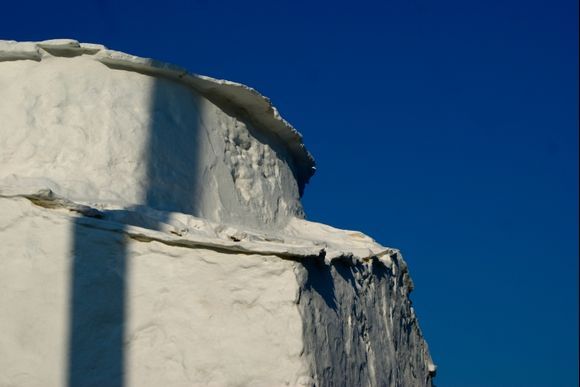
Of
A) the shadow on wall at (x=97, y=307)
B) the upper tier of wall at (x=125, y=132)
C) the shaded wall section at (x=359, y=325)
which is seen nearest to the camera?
the shadow on wall at (x=97, y=307)

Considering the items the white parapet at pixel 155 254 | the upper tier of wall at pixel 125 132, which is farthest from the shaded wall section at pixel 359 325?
the upper tier of wall at pixel 125 132

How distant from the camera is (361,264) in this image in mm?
13320

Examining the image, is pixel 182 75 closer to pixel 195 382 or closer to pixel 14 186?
pixel 14 186

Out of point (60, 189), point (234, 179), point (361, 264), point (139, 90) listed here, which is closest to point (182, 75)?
point (139, 90)

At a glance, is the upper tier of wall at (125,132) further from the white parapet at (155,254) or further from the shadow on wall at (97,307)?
the shadow on wall at (97,307)

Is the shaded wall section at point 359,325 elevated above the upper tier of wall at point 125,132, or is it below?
below

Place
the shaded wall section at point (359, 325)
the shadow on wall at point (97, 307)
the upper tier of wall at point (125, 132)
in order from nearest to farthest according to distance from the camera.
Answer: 1. the shadow on wall at point (97, 307)
2. the shaded wall section at point (359, 325)
3. the upper tier of wall at point (125, 132)

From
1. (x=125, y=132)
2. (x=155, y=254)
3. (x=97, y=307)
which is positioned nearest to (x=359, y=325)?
(x=155, y=254)

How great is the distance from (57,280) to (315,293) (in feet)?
9.33

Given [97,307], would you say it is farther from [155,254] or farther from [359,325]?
[359,325]

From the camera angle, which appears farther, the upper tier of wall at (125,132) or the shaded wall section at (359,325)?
the upper tier of wall at (125,132)

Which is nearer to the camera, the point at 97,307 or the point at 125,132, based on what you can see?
the point at 97,307

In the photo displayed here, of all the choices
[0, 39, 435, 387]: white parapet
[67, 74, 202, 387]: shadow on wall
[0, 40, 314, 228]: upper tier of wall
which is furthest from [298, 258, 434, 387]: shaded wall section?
[0, 40, 314, 228]: upper tier of wall

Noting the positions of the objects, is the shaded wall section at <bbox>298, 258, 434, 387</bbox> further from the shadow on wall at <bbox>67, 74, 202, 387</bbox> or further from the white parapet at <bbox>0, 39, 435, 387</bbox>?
the shadow on wall at <bbox>67, 74, 202, 387</bbox>
